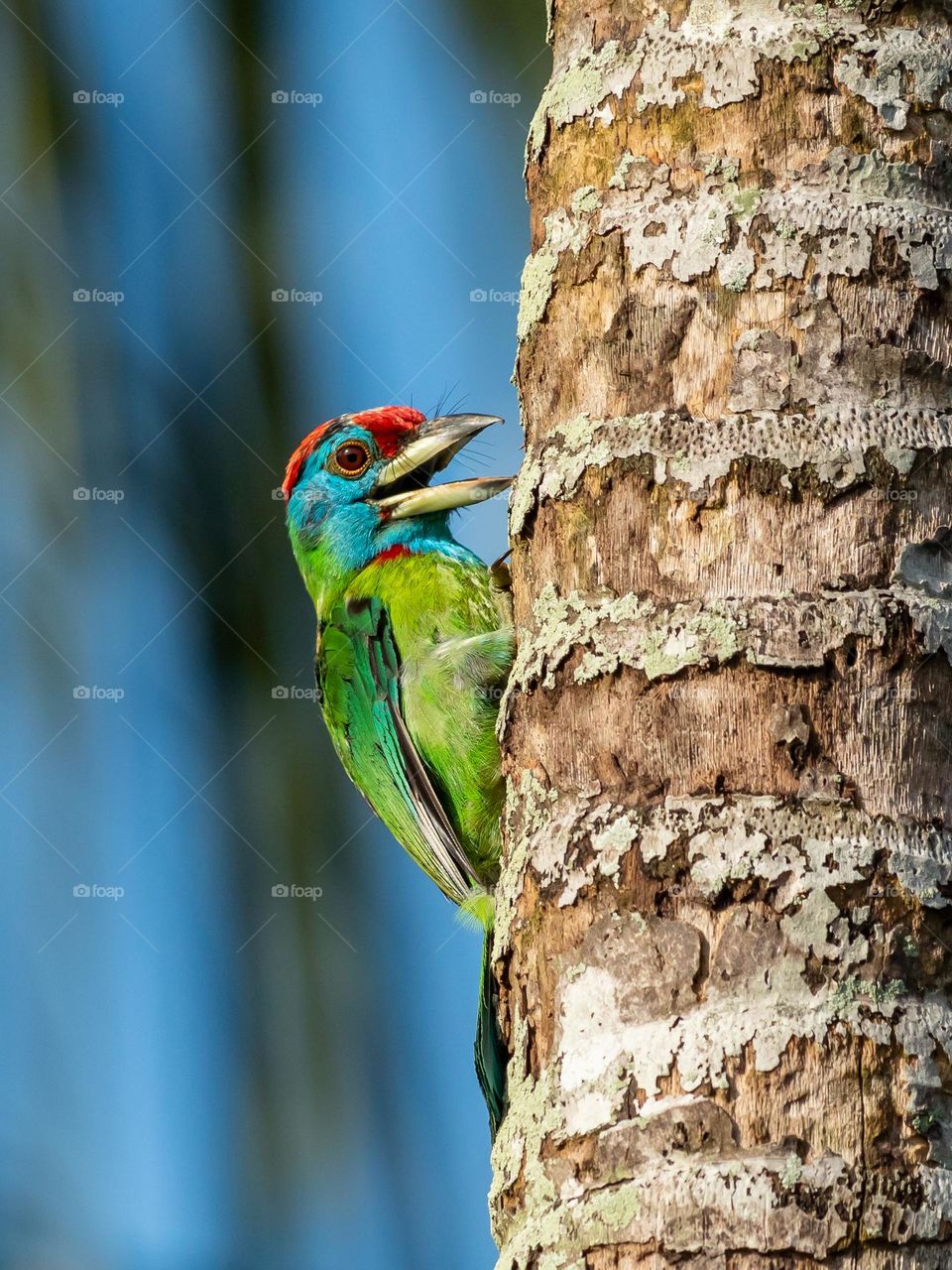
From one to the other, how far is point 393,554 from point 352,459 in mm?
454

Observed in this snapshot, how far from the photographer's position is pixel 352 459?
4.53 metres

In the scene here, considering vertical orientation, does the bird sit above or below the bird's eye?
below

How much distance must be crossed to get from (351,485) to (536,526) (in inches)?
91.1

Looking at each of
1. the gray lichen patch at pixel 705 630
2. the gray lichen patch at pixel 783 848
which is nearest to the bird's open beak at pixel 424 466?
the gray lichen patch at pixel 705 630

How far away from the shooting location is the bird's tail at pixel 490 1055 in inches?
107

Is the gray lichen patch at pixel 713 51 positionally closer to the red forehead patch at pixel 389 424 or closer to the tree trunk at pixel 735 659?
the tree trunk at pixel 735 659

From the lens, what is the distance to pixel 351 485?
14.7ft

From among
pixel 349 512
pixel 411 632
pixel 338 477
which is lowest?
pixel 411 632

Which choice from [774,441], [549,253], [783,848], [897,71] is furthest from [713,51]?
[783,848]

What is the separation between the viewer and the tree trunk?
1.71m

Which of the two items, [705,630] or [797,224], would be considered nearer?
[705,630]

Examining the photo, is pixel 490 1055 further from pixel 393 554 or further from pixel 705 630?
pixel 393 554

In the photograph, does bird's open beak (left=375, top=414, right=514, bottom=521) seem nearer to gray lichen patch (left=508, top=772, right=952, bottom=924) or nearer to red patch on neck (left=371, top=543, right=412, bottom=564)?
red patch on neck (left=371, top=543, right=412, bottom=564)

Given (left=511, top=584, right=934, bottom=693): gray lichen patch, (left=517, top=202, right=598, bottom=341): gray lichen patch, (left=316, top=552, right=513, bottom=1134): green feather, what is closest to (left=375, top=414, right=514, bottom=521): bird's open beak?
(left=316, top=552, right=513, bottom=1134): green feather
